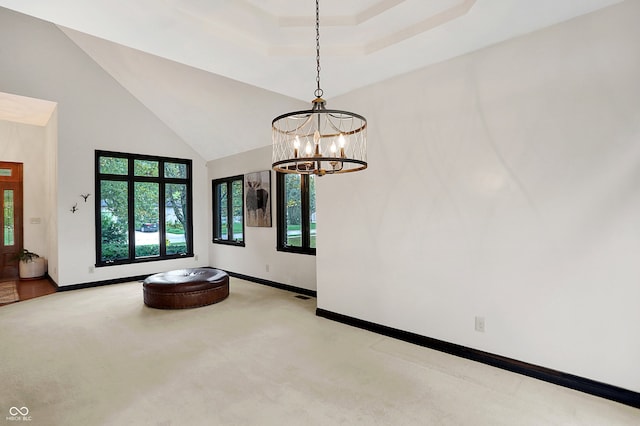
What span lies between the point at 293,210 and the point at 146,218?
3.55 metres

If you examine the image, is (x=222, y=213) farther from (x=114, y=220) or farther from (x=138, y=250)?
(x=114, y=220)

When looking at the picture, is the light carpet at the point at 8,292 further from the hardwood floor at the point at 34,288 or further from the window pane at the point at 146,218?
the window pane at the point at 146,218

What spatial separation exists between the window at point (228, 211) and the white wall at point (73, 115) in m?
1.74

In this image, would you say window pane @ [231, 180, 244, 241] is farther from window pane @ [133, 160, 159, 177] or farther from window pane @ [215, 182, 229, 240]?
window pane @ [133, 160, 159, 177]

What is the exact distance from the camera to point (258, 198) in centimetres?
639

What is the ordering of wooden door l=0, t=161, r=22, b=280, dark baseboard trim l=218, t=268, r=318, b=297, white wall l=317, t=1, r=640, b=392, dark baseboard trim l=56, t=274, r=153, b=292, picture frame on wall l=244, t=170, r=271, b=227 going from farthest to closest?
wooden door l=0, t=161, r=22, b=280, picture frame on wall l=244, t=170, r=271, b=227, dark baseboard trim l=56, t=274, r=153, b=292, dark baseboard trim l=218, t=268, r=318, b=297, white wall l=317, t=1, r=640, b=392

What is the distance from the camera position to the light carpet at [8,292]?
5383 millimetres

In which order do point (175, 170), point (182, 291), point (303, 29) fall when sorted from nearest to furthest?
1. point (303, 29)
2. point (182, 291)
3. point (175, 170)

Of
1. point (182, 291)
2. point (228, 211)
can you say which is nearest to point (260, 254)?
point (228, 211)

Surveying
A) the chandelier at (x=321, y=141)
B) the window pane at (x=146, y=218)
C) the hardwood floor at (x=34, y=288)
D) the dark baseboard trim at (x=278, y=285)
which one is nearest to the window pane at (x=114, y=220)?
the window pane at (x=146, y=218)

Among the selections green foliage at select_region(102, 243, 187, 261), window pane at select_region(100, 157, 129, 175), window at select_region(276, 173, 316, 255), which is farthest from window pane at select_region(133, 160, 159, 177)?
window at select_region(276, 173, 316, 255)

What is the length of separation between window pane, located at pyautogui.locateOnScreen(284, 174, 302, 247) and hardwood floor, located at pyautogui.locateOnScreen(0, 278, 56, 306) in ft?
14.4

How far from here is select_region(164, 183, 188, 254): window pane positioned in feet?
24.4

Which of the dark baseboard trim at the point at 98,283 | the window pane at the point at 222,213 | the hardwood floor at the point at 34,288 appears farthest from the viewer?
the window pane at the point at 222,213
